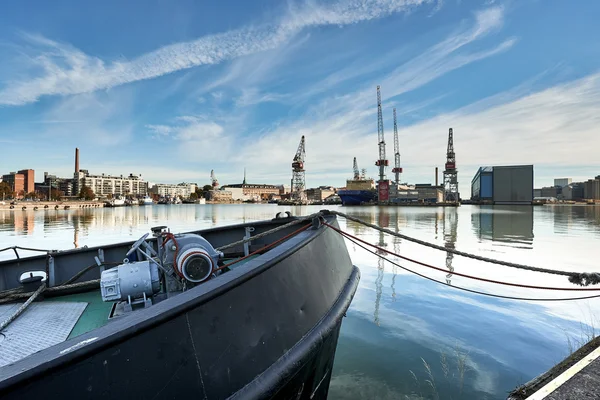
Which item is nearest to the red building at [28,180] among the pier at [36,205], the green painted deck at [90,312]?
the pier at [36,205]

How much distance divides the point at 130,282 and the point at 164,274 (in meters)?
0.41

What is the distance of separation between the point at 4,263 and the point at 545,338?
9.32m

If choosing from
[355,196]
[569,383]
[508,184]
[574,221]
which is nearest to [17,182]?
[355,196]

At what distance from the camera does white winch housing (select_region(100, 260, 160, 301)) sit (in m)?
3.70

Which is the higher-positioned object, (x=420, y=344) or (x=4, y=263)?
(x=4, y=263)

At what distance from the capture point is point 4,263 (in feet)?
17.8

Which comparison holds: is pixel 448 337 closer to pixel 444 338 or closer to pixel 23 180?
pixel 444 338

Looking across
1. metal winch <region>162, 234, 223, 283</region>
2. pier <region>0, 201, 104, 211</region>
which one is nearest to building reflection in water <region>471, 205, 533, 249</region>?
metal winch <region>162, 234, 223, 283</region>

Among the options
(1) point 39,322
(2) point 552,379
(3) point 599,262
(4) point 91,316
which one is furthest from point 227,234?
(3) point 599,262

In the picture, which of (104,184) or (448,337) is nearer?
(448,337)

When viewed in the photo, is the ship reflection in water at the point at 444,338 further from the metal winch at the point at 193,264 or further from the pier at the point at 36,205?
A: the pier at the point at 36,205

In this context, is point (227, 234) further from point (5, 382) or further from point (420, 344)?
Answer: point (5, 382)

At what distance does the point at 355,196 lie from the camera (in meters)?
116

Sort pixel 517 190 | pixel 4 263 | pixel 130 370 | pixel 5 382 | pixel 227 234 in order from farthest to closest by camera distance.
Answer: pixel 517 190
pixel 227 234
pixel 4 263
pixel 130 370
pixel 5 382
